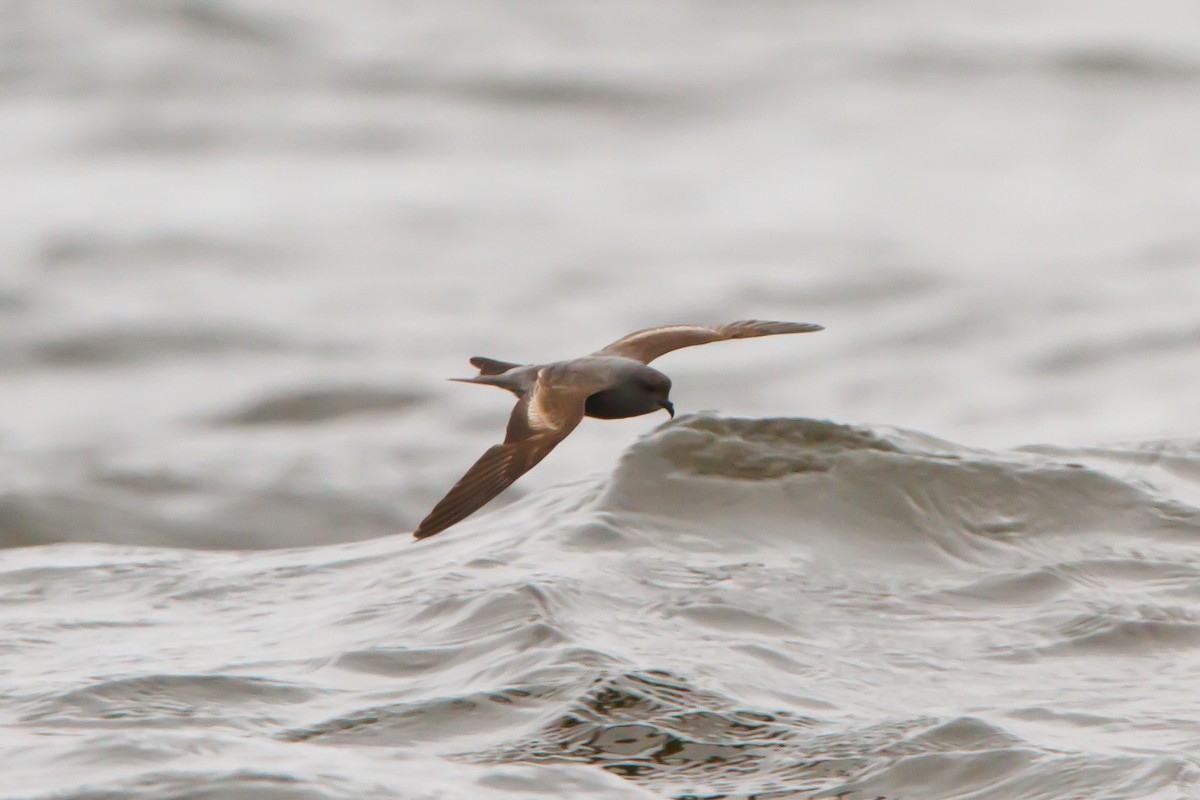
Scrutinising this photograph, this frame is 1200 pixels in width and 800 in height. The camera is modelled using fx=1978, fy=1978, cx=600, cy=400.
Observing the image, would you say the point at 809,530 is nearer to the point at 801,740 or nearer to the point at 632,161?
the point at 801,740

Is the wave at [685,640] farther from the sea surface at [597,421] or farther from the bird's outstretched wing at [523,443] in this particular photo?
the bird's outstretched wing at [523,443]

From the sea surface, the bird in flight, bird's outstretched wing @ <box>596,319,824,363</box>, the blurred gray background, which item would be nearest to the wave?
the sea surface

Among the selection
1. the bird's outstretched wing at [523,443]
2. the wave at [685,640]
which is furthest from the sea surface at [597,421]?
the bird's outstretched wing at [523,443]

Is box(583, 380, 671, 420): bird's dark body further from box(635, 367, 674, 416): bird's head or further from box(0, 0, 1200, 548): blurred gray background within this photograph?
box(0, 0, 1200, 548): blurred gray background

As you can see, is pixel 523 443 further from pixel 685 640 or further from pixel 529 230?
pixel 529 230

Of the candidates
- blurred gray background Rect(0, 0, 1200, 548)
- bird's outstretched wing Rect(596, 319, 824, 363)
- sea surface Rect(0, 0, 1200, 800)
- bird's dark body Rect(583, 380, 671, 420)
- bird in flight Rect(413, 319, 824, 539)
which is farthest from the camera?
blurred gray background Rect(0, 0, 1200, 548)

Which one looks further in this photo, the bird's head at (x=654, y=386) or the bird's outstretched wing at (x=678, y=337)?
the bird's outstretched wing at (x=678, y=337)
